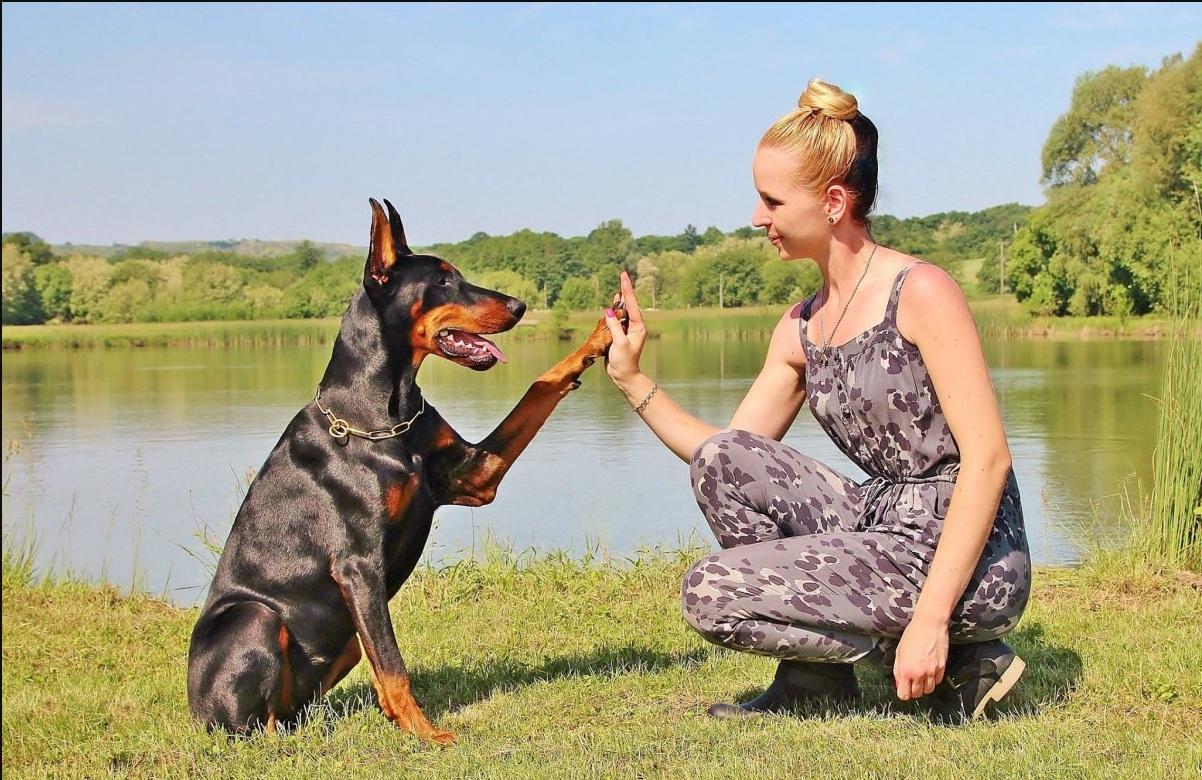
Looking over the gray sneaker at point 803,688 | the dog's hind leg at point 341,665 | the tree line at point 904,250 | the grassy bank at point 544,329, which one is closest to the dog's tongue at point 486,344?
the dog's hind leg at point 341,665

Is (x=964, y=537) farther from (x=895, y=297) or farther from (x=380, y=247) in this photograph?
(x=380, y=247)

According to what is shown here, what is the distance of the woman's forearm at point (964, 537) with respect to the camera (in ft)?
9.06

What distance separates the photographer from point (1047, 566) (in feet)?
19.9

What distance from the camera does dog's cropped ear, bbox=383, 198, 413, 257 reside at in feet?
10.8

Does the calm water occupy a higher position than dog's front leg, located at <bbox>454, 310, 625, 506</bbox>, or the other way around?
dog's front leg, located at <bbox>454, 310, 625, 506</bbox>

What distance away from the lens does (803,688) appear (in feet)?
10.7

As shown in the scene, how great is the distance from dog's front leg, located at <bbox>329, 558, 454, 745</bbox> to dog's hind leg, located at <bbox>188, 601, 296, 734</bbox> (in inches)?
9.2

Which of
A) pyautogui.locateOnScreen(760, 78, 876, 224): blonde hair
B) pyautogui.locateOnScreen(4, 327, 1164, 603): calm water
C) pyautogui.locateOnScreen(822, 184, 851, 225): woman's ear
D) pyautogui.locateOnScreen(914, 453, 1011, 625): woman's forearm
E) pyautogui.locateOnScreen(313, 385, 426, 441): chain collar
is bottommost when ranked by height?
pyautogui.locateOnScreen(4, 327, 1164, 603): calm water

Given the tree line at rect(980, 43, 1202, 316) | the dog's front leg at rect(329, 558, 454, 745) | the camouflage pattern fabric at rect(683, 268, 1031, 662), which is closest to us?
the camouflage pattern fabric at rect(683, 268, 1031, 662)

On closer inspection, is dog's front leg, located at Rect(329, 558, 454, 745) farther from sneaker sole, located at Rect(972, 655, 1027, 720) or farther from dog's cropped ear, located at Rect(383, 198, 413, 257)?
sneaker sole, located at Rect(972, 655, 1027, 720)

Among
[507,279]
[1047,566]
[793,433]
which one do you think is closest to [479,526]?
[1047,566]

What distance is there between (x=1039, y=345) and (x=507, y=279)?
15310mm

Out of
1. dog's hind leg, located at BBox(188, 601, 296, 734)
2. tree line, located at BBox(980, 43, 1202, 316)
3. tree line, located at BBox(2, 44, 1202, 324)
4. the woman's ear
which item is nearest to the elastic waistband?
the woman's ear

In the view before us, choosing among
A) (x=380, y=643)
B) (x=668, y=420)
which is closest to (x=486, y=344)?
(x=668, y=420)
